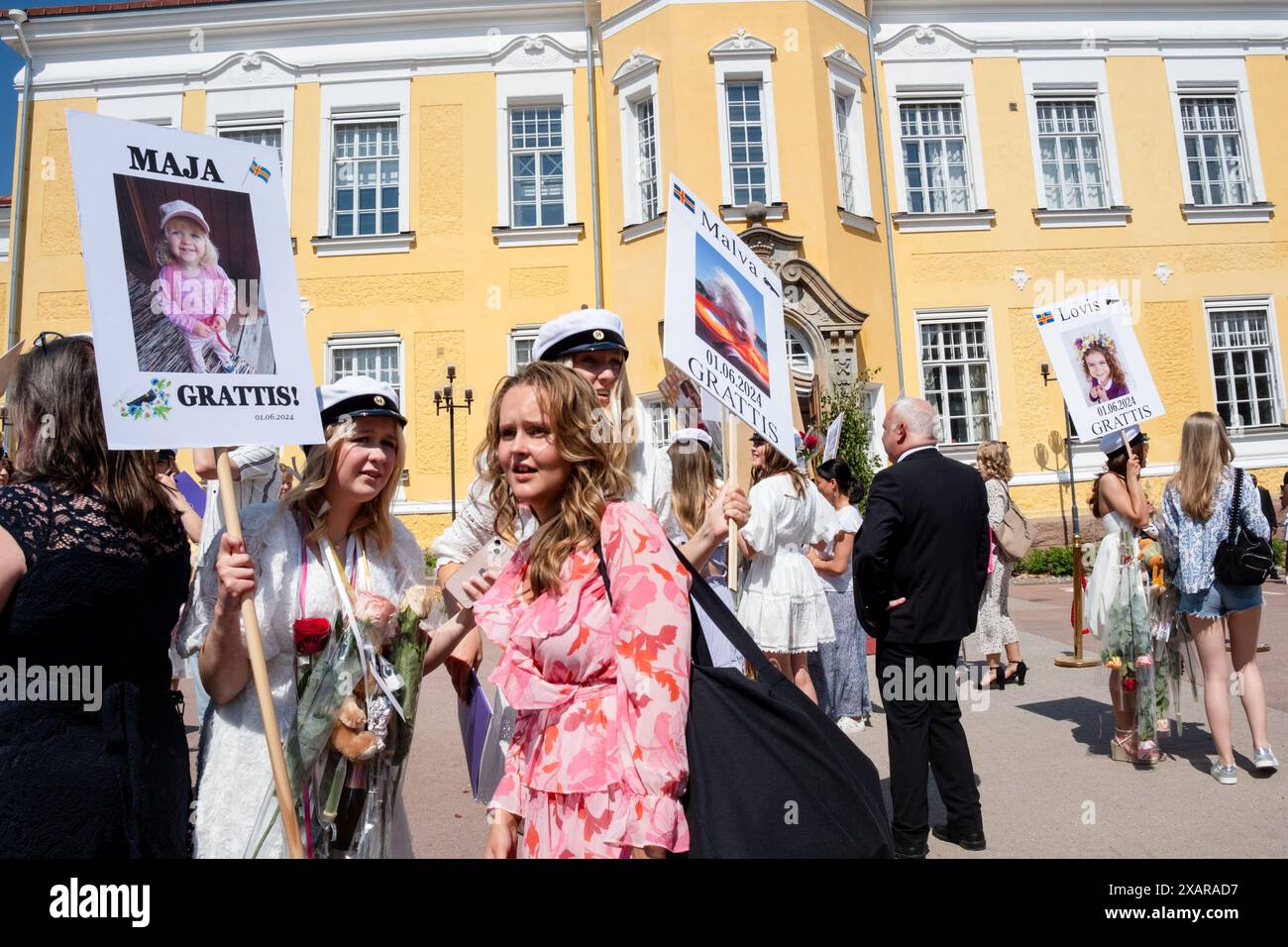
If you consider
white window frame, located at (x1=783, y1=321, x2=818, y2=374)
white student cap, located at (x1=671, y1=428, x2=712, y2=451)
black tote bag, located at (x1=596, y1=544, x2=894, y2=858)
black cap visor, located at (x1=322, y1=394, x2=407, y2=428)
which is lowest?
black tote bag, located at (x1=596, y1=544, x2=894, y2=858)

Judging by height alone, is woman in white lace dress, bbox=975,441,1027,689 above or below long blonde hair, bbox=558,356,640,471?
below

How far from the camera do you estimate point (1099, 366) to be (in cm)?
600

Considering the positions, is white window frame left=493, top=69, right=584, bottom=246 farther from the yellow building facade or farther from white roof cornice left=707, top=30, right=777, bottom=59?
white roof cornice left=707, top=30, right=777, bottom=59

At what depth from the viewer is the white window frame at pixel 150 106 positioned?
58.7ft

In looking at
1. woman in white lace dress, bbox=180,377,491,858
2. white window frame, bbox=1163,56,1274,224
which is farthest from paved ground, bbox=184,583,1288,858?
white window frame, bbox=1163,56,1274,224

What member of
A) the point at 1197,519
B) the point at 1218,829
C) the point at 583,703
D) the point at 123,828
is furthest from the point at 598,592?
the point at 1197,519

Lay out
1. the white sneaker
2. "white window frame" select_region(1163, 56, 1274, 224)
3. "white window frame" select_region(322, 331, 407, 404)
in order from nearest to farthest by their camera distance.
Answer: the white sneaker
"white window frame" select_region(322, 331, 407, 404)
"white window frame" select_region(1163, 56, 1274, 224)

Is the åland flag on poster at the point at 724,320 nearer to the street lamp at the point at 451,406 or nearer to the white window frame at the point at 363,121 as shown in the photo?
the street lamp at the point at 451,406

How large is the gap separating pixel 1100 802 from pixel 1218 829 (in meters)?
0.55

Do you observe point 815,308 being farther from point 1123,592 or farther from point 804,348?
point 1123,592

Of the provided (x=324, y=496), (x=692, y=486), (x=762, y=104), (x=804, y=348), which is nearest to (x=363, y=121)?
(x=762, y=104)

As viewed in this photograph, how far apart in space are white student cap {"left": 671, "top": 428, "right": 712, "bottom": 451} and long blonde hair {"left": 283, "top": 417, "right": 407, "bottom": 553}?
2.17 metres

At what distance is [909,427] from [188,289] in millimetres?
3343

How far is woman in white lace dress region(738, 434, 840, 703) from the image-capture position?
18.4ft
